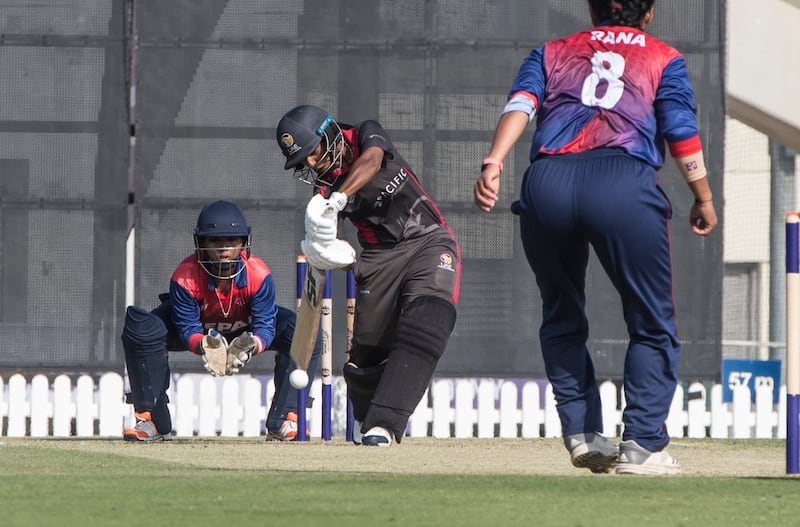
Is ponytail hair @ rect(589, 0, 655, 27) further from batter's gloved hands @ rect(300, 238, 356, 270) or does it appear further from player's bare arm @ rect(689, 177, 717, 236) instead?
batter's gloved hands @ rect(300, 238, 356, 270)

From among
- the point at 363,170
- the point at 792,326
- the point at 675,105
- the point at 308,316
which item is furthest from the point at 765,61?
the point at 675,105

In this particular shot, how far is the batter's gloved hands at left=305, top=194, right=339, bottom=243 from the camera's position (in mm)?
5438

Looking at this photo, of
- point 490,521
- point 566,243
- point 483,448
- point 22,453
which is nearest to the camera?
point 490,521

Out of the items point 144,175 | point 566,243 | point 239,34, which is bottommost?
point 566,243

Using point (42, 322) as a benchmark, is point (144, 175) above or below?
above

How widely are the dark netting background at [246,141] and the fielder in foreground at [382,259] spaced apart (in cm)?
439

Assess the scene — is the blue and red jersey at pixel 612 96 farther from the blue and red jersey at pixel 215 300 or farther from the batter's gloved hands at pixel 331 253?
the blue and red jersey at pixel 215 300

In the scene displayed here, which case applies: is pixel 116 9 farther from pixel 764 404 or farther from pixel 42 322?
pixel 764 404

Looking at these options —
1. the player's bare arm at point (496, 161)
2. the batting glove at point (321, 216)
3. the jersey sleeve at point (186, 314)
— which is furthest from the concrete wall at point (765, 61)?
the player's bare arm at point (496, 161)

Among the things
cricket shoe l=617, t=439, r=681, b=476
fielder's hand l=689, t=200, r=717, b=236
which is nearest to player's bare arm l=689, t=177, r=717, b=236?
fielder's hand l=689, t=200, r=717, b=236

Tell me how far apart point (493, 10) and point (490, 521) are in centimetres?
759

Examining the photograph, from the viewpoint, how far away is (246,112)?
1059 cm

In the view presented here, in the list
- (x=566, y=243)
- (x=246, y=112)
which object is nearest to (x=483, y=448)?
(x=566, y=243)

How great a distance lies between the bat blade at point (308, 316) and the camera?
19.5ft
